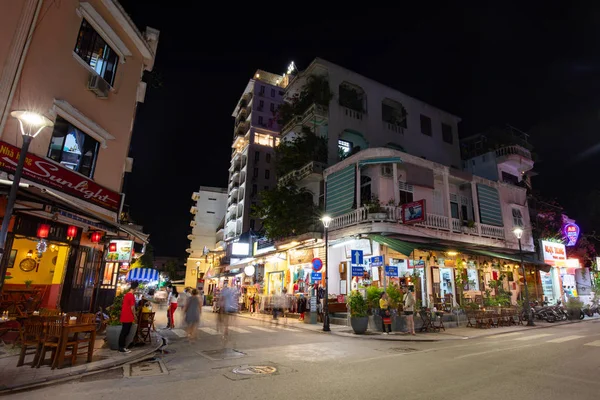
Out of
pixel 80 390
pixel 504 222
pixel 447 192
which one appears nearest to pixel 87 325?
pixel 80 390

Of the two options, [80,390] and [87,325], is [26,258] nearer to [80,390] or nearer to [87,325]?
[87,325]

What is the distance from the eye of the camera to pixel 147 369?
794 cm

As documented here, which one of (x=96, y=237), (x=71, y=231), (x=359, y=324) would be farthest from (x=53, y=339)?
(x=359, y=324)

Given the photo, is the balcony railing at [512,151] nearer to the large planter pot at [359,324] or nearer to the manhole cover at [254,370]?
the large planter pot at [359,324]

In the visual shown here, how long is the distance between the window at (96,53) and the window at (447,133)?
26.7m

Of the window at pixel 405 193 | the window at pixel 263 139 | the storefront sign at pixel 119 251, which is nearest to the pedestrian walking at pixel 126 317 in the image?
the storefront sign at pixel 119 251

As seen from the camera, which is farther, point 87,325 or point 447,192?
point 447,192

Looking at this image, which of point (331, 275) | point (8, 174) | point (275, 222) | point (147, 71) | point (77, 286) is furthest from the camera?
point (275, 222)

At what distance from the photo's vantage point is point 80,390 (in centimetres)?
616

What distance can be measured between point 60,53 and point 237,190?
4648 cm

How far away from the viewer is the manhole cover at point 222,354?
9164mm

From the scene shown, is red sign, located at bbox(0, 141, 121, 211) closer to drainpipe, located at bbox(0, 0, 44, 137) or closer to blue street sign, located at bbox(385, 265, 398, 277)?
drainpipe, located at bbox(0, 0, 44, 137)

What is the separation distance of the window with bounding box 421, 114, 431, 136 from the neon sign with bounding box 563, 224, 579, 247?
15.0m

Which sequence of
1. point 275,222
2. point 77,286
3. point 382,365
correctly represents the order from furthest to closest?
1. point 275,222
2. point 77,286
3. point 382,365
